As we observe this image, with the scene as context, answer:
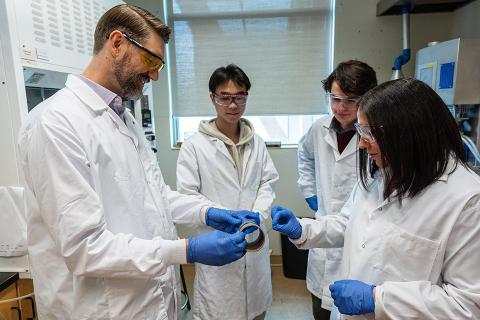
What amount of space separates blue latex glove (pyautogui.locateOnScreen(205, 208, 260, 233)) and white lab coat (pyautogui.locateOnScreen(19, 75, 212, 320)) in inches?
14.4

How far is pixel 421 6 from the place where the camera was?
2.45 m

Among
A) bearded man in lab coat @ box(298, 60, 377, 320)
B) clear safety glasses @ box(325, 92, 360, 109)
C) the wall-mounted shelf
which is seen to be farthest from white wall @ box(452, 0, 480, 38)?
clear safety glasses @ box(325, 92, 360, 109)

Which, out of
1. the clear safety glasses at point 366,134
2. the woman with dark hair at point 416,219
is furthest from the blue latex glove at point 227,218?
the clear safety glasses at point 366,134

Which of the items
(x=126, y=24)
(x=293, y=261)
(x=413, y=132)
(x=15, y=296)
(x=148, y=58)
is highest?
(x=126, y=24)

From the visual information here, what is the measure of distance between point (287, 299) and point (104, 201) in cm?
201

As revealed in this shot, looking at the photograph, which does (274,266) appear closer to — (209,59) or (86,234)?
(209,59)

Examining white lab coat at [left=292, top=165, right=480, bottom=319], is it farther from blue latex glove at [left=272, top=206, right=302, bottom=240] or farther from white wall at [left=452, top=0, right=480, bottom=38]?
white wall at [left=452, top=0, right=480, bottom=38]

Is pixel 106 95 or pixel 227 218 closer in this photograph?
pixel 106 95

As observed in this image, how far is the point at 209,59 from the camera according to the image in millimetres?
2811

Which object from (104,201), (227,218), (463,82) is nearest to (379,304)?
(227,218)

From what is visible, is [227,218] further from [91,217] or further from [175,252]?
[91,217]

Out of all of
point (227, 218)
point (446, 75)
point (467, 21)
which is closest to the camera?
point (227, 218)

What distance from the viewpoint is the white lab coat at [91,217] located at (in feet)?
2.73

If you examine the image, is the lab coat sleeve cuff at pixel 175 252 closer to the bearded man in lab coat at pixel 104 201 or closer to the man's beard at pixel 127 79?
the bearded man in lab coat at pixel 104 201
